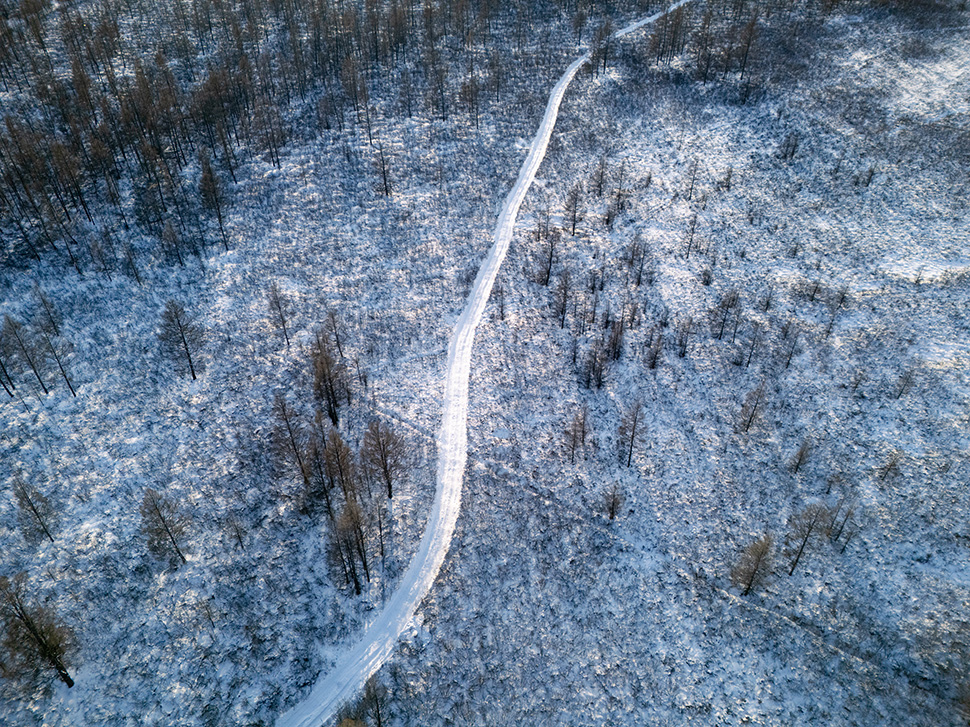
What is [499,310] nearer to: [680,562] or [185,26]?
[680,562]

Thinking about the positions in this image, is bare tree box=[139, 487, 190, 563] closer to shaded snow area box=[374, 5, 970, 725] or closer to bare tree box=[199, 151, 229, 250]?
shaded snow area box=[374, 5, 970, 725]

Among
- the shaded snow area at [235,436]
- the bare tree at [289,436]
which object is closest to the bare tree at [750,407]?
the shaded snow area at [235,436]

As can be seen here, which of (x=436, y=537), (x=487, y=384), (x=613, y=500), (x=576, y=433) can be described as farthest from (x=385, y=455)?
(x=613, y=500)

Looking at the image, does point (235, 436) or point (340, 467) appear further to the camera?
point (235, 436)

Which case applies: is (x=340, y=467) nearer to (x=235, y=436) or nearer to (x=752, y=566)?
(x=235, y=436)

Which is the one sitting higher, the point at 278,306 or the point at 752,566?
the point at 278,306

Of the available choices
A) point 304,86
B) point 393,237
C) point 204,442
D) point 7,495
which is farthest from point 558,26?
point 7,495
